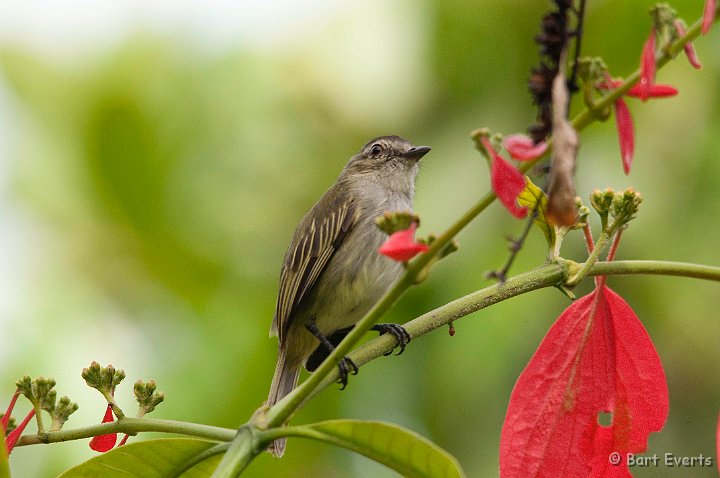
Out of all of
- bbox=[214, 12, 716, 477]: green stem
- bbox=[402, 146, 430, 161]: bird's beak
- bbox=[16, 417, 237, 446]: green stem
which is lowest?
bbox=[16, 417, 237, 446]: green stem

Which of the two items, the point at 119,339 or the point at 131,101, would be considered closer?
the point at 119,339

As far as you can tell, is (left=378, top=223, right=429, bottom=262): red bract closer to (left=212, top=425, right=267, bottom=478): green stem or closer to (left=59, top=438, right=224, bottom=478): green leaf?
(left=212, top=425, right=267, bottom=478): green stem

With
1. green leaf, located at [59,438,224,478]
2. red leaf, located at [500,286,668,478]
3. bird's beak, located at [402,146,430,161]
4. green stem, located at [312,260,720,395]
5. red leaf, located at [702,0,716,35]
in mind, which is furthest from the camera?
bird's beak, located at [402,146,430,161]

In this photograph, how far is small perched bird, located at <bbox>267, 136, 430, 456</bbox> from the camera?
11.4 ft

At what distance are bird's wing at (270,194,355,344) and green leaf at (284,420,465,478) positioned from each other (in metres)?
2.04

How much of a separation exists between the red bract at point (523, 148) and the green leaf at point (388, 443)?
0.42 m

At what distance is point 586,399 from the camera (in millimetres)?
1603

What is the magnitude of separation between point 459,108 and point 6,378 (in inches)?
104

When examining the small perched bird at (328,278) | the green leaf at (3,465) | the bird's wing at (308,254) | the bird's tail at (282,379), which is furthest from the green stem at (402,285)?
the bird's tail at (282,379)

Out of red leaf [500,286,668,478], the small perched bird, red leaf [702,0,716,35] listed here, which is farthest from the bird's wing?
red leaf [702,0,716,35]

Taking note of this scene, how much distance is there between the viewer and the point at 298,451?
430cm

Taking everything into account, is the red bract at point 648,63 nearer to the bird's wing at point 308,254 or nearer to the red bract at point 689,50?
the red bract at point 689,50

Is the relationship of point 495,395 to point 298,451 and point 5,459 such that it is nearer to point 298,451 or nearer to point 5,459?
point 298,451

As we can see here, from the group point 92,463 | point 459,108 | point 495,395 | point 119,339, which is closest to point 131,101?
point 119,339
